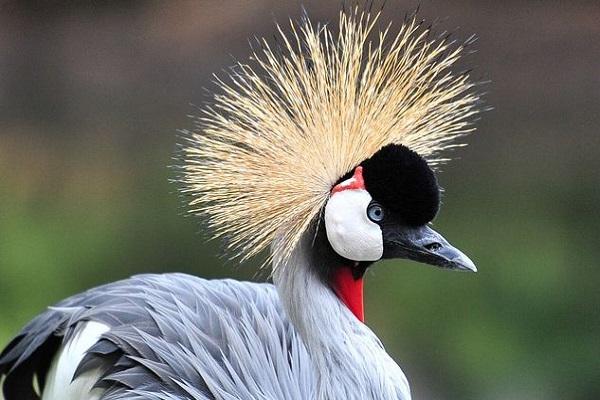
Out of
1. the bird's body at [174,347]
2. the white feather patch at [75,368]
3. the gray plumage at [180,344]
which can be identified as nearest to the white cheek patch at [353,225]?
the bird's body at [174,347]

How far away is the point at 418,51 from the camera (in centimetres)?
153

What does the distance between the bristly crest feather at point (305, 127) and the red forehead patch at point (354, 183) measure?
0.08ft

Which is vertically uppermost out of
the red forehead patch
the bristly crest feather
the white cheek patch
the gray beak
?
the bristly crest feather

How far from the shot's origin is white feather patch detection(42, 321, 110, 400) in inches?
64.2

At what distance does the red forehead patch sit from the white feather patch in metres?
0.53

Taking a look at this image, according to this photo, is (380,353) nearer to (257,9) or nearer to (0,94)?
(257,9)

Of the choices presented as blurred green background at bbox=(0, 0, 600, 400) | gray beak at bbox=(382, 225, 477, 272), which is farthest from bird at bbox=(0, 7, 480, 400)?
blurred green background at bbox=(0, 0, 600, 400)

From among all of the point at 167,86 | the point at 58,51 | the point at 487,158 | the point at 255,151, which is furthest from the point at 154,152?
the point at 255,151

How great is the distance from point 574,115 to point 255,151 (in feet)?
6.68

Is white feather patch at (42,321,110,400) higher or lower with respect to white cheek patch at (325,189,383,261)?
lower

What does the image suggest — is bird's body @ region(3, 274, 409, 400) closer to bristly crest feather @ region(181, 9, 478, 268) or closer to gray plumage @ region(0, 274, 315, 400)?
gray plumage @ region(0, 274, 315, 400)

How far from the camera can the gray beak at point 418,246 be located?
138 cm

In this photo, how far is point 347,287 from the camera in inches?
57.2

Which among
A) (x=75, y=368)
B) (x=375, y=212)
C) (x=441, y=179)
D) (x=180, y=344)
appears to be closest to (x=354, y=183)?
(x=375, y=212)
